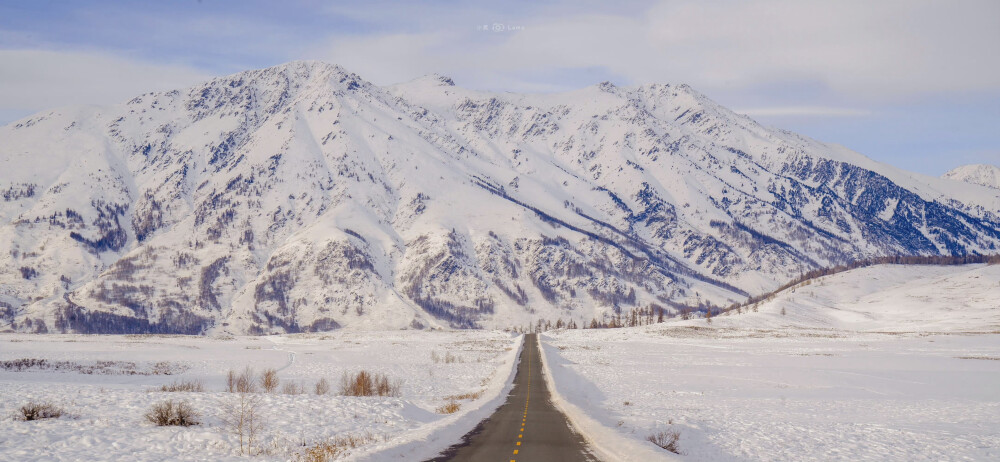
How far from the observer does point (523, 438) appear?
24.9 m

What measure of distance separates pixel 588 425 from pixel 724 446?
570 cm

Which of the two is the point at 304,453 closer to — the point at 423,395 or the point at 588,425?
the point at 588,425

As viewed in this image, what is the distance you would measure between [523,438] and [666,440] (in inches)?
229

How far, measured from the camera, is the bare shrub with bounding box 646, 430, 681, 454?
2436 cm

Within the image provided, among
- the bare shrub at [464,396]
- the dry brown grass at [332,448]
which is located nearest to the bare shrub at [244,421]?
the dry brown grass at [332,448]

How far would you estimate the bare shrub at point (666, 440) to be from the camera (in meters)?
24.4

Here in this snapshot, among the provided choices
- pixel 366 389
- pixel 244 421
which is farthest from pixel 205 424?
pixel 366 389

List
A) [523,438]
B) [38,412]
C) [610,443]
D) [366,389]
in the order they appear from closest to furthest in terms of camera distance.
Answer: [610,443]
[38,412]
[523,438]
[366,389]

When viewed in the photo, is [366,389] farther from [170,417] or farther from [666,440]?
[666,440]

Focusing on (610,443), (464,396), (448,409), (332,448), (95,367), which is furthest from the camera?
(95,367)

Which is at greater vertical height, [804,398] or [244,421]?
[244,421]

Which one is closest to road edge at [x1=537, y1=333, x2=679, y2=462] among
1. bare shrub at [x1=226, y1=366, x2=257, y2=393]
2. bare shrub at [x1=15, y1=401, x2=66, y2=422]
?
bare shrub at [x1=15, y1=401, x2=66, y2=422]

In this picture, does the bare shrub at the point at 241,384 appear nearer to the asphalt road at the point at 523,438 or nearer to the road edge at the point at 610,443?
the asphalt road at the point at 523,438

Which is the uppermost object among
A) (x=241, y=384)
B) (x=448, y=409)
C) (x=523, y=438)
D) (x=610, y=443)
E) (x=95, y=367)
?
(x=610, y=443)
